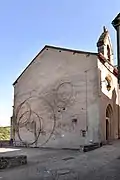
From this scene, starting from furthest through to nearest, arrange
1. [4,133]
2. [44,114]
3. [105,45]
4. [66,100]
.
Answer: [4,133] → [105,45] → [44,114] → [66,100]

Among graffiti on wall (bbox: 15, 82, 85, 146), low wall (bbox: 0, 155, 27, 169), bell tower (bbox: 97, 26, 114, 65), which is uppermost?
bell tower (bbox: 97, 26, 114, 65)

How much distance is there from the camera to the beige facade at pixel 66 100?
69.6 feet

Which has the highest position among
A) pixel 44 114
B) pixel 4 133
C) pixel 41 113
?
pixel 41 113

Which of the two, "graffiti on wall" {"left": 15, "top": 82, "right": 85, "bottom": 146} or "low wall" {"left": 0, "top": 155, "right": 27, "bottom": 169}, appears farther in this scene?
"graffiti on wall" {"left": 15, "top": 82, "right": 85, "bottom": 146}

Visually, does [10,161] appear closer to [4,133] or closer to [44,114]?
[44,114]

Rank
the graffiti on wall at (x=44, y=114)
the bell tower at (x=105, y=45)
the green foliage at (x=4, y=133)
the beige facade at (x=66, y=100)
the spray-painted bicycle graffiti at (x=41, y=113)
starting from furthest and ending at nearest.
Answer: the green foliage at (x=4, y=133)
the bell tower at (x=105, y=45)
the spray-painted bicycle graffiti at (x=41, y=113)
the graffiti on wall at (x=44, y=114)
the beige facade at (x=66, y=100)

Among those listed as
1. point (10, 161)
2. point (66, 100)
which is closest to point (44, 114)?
point (66, 100)

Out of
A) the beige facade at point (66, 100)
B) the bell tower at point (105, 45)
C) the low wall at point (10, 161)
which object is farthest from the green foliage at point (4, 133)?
the low wall at point (10, 161)

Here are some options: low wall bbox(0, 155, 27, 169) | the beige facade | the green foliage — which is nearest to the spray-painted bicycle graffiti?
the beige facade

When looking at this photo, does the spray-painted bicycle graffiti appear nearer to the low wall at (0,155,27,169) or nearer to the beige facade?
the beige facade

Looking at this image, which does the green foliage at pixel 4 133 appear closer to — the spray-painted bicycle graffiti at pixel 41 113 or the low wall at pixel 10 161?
the spray-painted bicycle graffiti at pixel 41 113

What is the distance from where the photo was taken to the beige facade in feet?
69.6

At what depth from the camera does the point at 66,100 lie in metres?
22.8

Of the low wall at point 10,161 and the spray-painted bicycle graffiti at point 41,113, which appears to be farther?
the spray-painted bicycle graffiti at point 41,113
